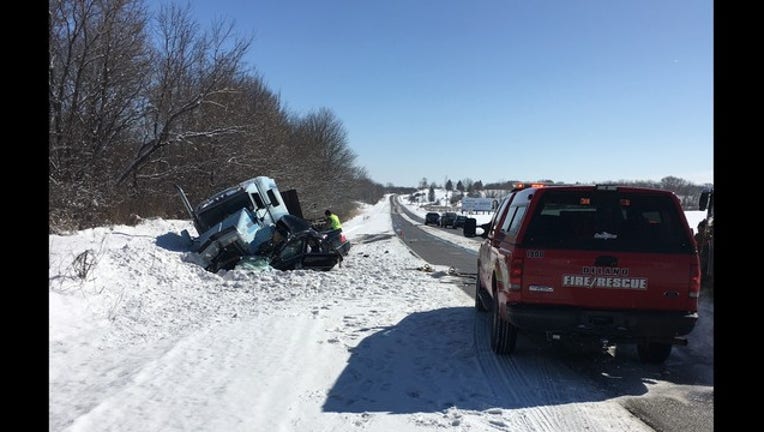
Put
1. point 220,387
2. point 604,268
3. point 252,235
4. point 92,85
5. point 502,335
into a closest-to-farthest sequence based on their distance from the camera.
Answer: point 220,387 < point 604,268 < point 502,335 < point 252,235 < point 92,85

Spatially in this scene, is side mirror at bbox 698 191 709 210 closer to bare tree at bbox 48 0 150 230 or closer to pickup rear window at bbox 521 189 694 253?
pickup rear window at bbox 521 189 694 253

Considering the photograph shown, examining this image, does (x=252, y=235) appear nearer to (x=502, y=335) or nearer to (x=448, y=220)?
(x=502, y=335)

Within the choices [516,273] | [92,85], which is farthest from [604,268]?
[92,85]

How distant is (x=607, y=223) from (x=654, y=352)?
1777 mm

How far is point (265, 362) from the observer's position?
18.9ft

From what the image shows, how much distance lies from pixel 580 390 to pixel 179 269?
7.91m

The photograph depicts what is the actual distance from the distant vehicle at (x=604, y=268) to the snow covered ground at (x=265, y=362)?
2.25 feet

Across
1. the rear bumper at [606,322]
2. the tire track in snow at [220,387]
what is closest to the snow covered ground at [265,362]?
the tire track in snow at [220,387]

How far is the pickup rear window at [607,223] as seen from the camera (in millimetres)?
5477

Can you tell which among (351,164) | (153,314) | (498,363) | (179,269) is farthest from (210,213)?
(351,164)

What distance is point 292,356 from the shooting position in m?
6.03
